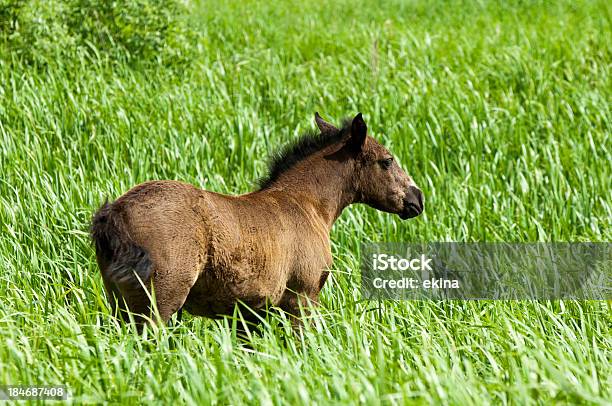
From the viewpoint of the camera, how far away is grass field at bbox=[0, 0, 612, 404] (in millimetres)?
4004

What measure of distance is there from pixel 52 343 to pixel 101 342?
36cm

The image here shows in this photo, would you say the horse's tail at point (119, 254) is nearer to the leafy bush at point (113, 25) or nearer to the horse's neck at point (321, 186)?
the horse's neck at point (321, 186)

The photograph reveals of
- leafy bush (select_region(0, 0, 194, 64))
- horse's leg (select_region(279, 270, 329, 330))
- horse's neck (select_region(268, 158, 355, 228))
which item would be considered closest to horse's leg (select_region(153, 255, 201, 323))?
horse's leg (select_region(279, 270, 329, 330))

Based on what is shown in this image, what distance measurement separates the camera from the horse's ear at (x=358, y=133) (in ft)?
18.7

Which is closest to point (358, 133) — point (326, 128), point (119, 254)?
point (326, 128)

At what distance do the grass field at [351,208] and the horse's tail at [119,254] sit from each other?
0.26 m

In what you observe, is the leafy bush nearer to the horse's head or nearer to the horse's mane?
the horse's mane

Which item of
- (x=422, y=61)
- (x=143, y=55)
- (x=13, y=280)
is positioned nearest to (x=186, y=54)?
(x=143, y=55)

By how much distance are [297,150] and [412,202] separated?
0.86 metres

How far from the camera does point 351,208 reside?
763 cm

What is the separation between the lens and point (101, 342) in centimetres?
419

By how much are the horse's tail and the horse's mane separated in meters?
1.55

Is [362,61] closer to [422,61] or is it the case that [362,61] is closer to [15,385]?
[422,61]

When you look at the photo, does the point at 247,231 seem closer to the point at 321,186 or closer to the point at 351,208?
the point at 321,186
